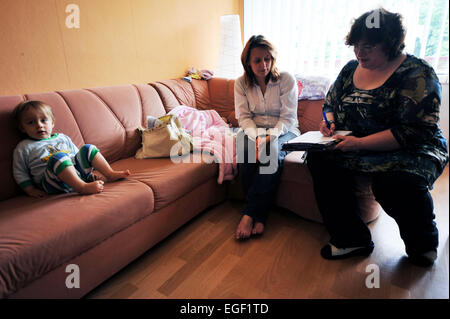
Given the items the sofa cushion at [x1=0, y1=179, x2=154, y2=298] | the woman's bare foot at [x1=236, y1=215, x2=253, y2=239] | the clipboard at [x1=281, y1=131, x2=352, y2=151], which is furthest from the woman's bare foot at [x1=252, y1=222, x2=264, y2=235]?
the sofa cushion at [x1=0, y1=179, x2=154, y2=298]

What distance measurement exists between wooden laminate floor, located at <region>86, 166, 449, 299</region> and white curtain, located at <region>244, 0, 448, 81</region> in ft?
5.10

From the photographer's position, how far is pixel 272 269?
1245 mm

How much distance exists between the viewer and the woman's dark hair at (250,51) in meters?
1.59

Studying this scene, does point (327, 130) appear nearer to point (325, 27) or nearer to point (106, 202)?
point (106, 202)

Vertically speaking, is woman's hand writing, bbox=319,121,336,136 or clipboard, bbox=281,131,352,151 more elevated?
woman's hand writing, bbox=319,121,336,136

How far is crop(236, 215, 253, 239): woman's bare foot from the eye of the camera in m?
1.45

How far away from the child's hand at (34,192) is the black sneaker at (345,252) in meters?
1.39

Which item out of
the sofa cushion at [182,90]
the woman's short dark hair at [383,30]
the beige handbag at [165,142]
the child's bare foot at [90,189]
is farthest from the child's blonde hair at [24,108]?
the woman's short dark hair at [383,30]

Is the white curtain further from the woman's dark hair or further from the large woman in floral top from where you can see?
the large woman in floral top

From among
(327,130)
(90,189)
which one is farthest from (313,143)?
(90,189)

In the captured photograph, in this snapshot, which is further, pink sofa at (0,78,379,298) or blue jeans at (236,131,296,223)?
blue jeans at (236,131,296,223)

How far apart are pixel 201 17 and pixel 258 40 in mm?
1436

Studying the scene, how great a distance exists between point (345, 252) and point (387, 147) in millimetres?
536

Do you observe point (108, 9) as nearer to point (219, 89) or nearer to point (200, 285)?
point (219, 89)
